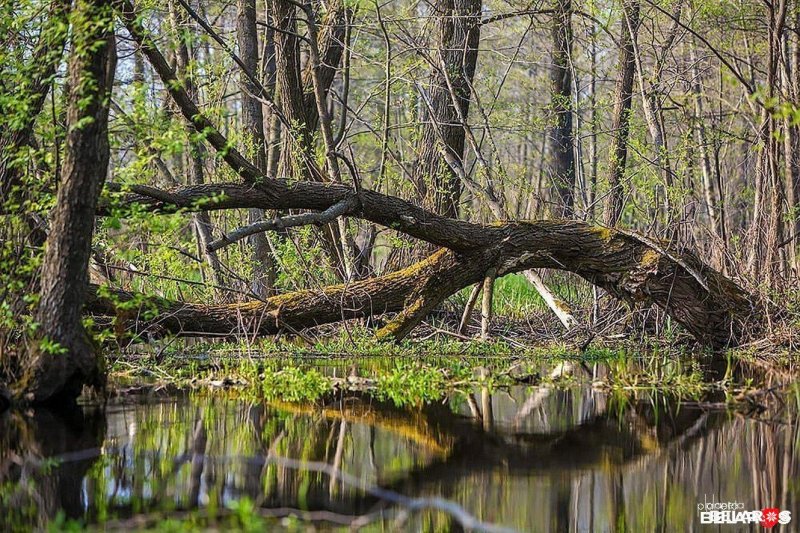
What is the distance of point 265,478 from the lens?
5.20 metres

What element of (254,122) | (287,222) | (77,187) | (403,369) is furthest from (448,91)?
(77,187)

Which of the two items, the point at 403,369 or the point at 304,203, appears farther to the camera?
the point at 304,203

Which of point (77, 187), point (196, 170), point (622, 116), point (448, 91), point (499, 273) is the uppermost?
point (622, 116)

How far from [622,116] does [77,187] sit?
11059 mm

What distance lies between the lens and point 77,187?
6.71 m

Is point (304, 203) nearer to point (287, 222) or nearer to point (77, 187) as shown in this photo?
point (287, 222)

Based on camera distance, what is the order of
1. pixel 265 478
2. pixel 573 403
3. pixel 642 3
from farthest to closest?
pixel 642 3 → pixel 573 403 → pixel 265 478

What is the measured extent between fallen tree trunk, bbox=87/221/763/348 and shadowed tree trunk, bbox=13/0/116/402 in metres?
3.99

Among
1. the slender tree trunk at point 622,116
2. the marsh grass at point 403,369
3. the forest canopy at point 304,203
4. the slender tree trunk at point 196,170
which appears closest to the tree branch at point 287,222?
the forest canopy at point 304,203

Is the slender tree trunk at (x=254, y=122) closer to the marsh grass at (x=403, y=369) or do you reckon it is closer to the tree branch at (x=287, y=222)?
the marsh grass at (x=403, y=369)

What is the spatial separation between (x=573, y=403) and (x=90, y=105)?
419cm

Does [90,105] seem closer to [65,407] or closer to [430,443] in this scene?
[65,407]

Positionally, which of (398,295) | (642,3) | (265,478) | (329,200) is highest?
(642,3)

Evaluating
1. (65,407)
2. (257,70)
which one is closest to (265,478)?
(65,407)
